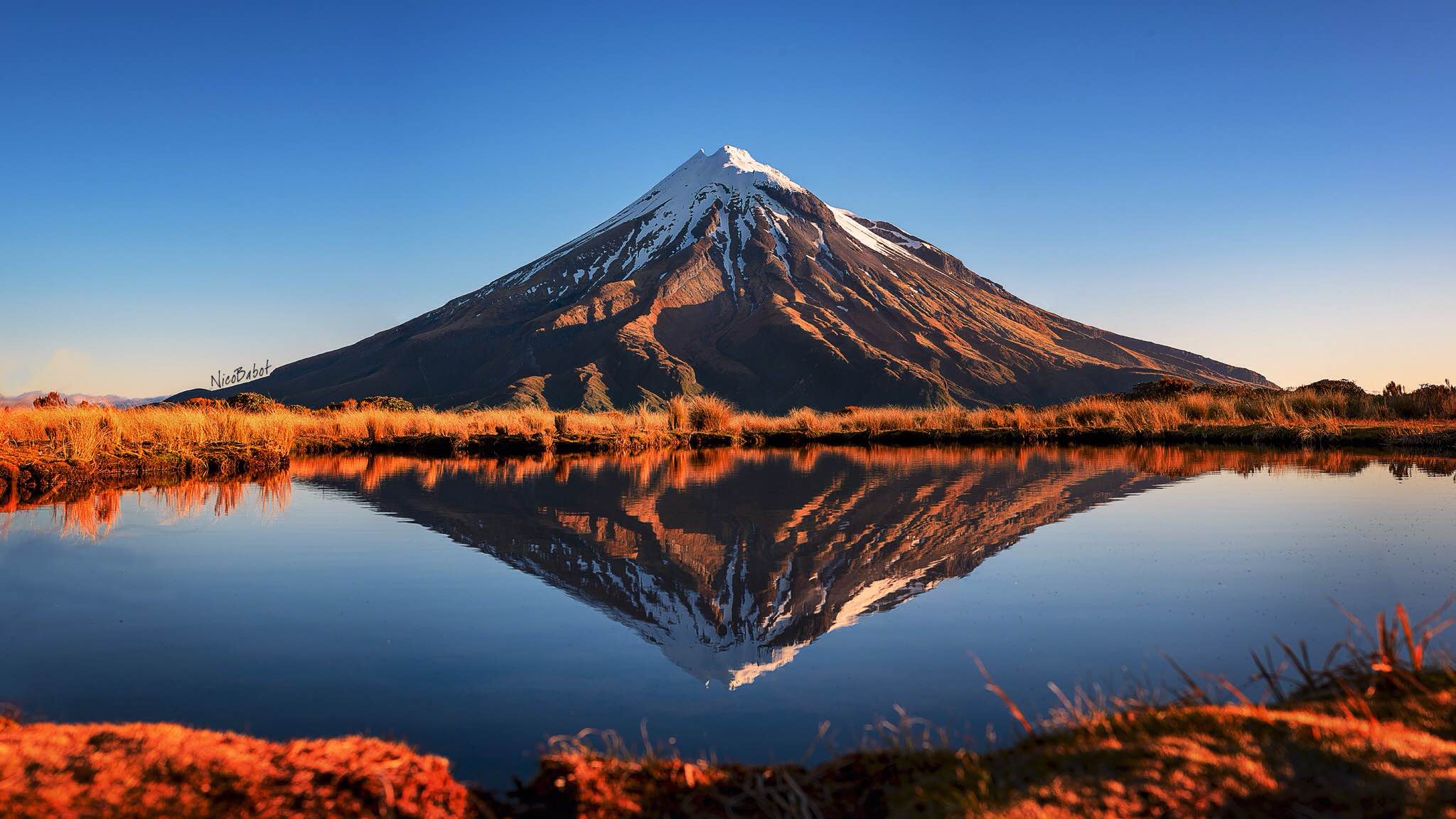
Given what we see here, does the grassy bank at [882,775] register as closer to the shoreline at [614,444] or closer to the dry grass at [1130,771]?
the dry grass at [1130,771]

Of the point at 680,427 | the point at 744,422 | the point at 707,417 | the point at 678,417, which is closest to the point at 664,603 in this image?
the point at 680,427

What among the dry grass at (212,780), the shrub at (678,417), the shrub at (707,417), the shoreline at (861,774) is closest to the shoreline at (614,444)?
the shrub at (707,417)

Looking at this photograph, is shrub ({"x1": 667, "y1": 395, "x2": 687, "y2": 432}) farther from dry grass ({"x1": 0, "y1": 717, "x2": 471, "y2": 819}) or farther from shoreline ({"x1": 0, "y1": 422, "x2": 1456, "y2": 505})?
dry grass ({"x1": 0, "y1": 717, "x2": 471, "y2": 819})

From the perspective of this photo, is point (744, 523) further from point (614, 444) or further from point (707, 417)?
point (707, 417)

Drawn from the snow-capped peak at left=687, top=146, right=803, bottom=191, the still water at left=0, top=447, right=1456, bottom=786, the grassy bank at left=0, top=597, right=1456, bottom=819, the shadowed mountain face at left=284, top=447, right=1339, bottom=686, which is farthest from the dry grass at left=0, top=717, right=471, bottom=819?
the snow-capped peak at left=687, top=146, right=803, bottom=191

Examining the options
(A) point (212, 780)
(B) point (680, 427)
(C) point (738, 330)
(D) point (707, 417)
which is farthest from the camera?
(C) point (738, 330)
